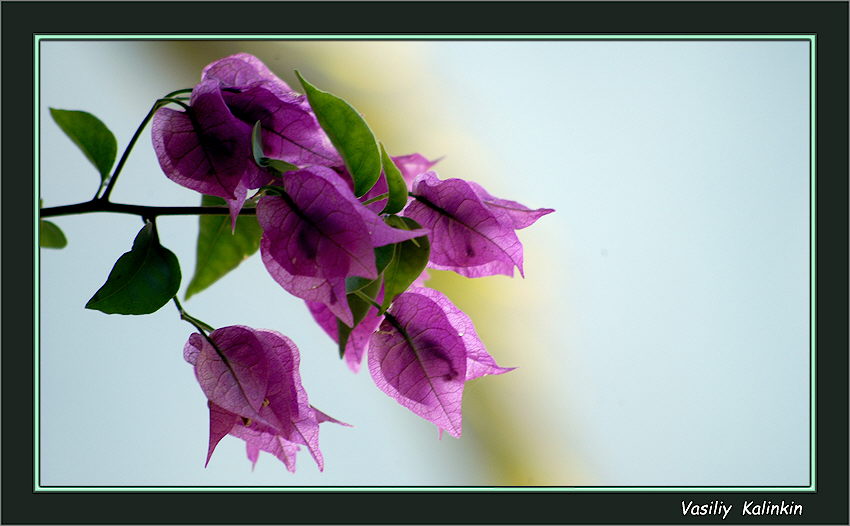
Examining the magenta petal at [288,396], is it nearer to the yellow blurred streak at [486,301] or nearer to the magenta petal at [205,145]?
the magenta petal at [205,145]

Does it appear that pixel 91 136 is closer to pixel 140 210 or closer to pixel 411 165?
pixel 140 210

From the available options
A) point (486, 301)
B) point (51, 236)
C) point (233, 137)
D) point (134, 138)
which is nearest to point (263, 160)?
point (233, 137)

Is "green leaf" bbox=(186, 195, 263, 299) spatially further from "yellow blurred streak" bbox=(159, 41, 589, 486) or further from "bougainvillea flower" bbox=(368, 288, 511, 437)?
"yellow blurred streak" bbox=(159, 41, 589, 486)

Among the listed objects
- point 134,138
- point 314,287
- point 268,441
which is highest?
point 134,138

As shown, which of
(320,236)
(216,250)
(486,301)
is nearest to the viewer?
(320,236)

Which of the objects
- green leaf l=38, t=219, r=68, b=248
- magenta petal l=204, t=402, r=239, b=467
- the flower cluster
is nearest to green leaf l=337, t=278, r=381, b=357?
the flower cluster

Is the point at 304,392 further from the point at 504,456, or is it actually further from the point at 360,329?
the point at 504,456

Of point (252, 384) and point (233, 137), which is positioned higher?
point (233, 137)

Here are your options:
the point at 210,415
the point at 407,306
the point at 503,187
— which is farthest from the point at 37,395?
the point at 503,187
